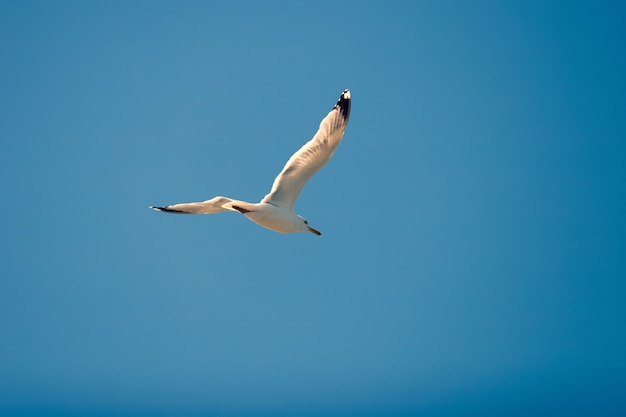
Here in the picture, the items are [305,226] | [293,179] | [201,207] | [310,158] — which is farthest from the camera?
[305,226]

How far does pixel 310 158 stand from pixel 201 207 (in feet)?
5.64

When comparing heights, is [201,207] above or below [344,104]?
below

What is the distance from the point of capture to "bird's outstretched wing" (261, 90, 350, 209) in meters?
11.8

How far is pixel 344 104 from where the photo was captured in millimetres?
12000

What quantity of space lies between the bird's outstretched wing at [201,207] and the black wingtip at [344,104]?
83.6 inches

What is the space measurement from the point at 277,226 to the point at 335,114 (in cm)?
183

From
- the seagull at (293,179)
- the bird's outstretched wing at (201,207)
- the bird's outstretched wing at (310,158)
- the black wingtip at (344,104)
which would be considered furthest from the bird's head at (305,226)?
the black wingtip at (344,104)

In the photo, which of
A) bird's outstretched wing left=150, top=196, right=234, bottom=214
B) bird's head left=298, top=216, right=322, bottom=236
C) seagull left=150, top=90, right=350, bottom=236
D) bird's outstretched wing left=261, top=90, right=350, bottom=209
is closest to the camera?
bird's outstretched wing left=150, top=196, right=234, bottom=214

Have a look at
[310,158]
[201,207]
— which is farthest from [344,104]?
[201,207]

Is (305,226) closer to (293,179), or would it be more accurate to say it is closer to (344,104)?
(293,179)

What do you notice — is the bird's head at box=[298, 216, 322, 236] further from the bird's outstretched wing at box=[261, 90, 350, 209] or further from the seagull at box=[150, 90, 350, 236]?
the bird's outstretched wing at box=[261, 90, 350, 209]

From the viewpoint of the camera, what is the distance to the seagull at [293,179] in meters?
11.7

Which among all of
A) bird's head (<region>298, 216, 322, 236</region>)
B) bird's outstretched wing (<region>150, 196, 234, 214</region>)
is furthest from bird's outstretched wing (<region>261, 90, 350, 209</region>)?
bird's outstretched wing (<region>150, 196, 234, 214</region>)

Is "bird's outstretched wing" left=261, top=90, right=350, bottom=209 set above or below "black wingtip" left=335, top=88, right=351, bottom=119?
below
